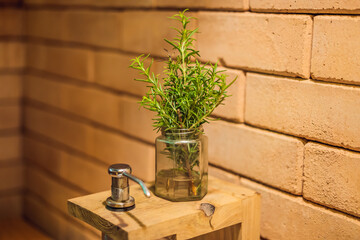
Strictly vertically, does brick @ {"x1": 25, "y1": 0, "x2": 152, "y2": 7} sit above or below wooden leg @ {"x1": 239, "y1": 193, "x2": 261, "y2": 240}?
above

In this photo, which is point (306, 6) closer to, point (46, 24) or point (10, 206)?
point (46, 24)

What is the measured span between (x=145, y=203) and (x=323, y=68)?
1.36 ft

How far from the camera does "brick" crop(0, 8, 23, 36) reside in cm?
211

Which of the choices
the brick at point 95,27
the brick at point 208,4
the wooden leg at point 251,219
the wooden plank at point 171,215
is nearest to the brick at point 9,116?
the brick at point 95,27

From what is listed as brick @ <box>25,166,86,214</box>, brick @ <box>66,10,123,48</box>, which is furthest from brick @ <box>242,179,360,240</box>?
brick @ <box>25,166,86,214</box>

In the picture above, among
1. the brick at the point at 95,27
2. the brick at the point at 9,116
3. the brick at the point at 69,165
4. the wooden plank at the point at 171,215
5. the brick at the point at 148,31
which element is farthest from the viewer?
the brick at the point at 9,116

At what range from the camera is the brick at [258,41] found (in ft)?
3.18

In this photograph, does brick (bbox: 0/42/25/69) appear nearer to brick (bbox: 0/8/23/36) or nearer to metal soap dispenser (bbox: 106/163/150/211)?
brick (bbox: 0/8/23/36)

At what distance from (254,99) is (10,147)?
1.46 meters

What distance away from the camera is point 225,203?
912 mm

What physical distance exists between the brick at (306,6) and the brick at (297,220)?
373 mm

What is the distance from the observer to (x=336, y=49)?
90 cm

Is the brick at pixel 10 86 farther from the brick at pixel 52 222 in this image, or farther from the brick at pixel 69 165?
the brick at pixel 52 222

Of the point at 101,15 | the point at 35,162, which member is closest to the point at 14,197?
the point at 35,162
